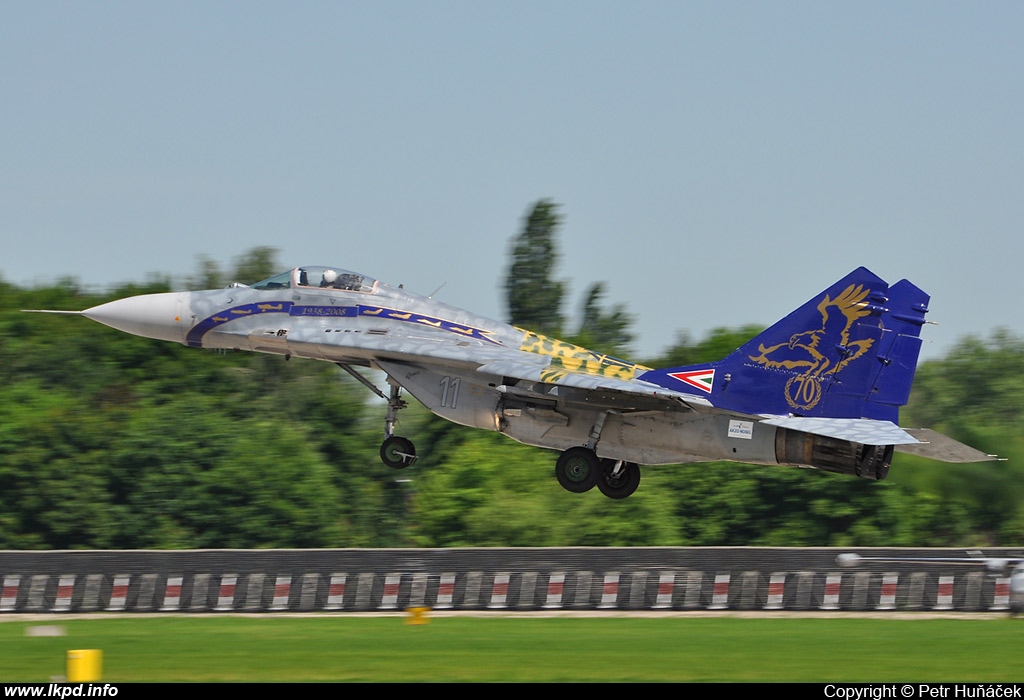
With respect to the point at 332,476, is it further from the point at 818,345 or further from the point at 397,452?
the point at 818,345

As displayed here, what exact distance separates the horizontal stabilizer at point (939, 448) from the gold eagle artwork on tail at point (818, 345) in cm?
151

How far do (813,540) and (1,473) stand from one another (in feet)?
88.1

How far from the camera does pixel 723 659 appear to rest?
1834 cm

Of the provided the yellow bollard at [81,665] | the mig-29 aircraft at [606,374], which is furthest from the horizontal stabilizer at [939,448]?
the yellow bollard at [81,665]

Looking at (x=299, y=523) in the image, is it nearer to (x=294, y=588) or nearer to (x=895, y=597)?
(x=294, y=588)

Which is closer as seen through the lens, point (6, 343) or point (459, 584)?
point (459, 584)

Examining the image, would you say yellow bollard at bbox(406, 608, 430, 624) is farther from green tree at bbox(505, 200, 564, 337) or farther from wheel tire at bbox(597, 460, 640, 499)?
green tree at bbox(505, 200, 564, 337)

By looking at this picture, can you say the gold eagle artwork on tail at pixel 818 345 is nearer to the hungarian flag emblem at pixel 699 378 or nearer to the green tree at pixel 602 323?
the hungarian flag emblem at pixel 699 378

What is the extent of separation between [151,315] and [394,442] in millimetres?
4909

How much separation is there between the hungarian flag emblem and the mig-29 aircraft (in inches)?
0.8

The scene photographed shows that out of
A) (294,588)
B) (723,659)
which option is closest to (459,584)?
(294,588)

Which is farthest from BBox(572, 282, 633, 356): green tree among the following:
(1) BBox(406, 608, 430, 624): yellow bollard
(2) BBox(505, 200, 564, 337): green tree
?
(1) BBox(406, 608, 430, 624): yellow bollard

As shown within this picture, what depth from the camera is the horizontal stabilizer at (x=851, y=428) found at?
755 inches

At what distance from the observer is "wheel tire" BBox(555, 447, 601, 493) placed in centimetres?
2173
